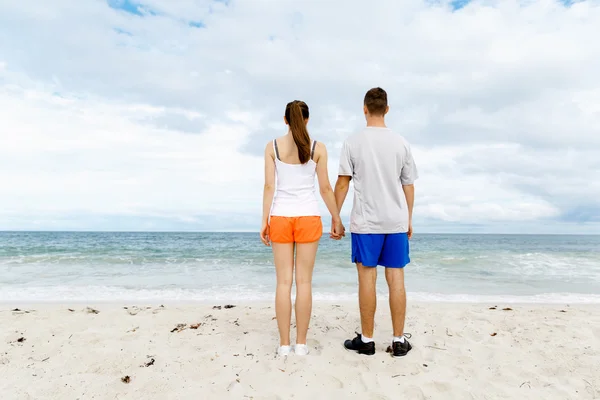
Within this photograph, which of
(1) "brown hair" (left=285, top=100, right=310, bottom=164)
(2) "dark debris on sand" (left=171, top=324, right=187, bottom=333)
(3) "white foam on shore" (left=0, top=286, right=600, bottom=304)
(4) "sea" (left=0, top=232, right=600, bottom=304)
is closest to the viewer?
(1) "brown hair" (left=285, top=100, right=310, bottom=164)

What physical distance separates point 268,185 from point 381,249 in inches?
43.8

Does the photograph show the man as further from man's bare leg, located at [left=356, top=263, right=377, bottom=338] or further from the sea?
the sea

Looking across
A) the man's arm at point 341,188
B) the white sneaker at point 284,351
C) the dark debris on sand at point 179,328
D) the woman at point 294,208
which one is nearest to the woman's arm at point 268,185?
the woman at point 294,208

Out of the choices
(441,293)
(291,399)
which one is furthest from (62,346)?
(441,293)

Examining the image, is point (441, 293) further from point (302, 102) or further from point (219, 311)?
point (302, 102)

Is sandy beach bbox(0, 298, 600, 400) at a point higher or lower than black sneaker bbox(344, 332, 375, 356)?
lower

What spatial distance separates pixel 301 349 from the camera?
3252mm

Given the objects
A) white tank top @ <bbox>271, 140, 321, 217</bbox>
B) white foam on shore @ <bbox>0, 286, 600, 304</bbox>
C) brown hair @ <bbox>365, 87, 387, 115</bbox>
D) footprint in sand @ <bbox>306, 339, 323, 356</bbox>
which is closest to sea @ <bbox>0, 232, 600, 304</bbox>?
white foam on shore @ <bbox>0, 286, 600, 304</bbox>

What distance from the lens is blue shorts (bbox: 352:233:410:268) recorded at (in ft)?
10.4

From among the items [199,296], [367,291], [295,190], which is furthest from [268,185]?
[199,296]

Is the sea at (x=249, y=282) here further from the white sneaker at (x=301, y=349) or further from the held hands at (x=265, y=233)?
the held hands at (x=265, y=233)

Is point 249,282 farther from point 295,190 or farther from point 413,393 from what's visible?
point 413,393

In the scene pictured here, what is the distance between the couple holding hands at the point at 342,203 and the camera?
10.3 feet

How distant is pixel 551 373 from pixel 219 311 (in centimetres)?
367
